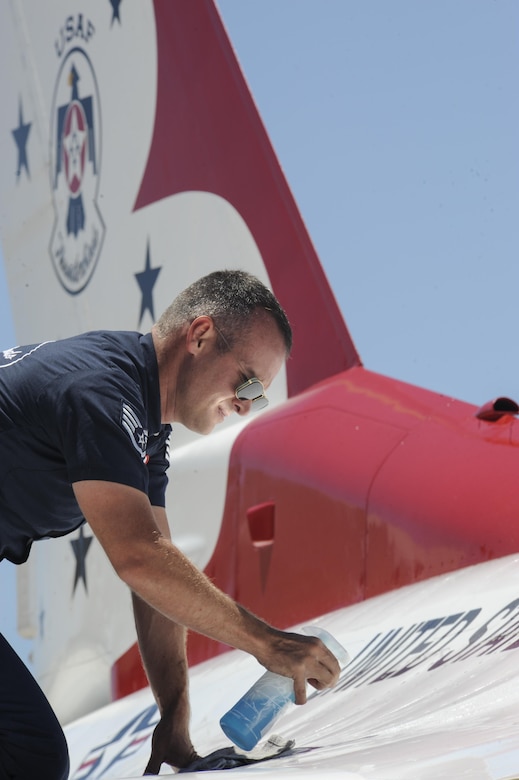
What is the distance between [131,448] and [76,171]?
3.44 m

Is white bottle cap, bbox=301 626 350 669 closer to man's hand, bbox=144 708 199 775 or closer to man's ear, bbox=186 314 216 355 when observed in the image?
man's hand, bbox=144 708 199 775

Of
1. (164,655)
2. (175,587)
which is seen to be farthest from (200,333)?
(164,655)

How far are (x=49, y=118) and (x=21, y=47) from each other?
44 cm

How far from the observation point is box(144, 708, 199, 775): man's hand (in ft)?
7.34

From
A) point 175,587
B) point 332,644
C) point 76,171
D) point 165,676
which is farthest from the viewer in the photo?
point 76,171

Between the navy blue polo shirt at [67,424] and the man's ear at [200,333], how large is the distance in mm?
69

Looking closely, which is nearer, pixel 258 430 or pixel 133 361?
pixel 133 361

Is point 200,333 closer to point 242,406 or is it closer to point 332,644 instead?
point 242,406

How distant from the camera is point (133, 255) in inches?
183

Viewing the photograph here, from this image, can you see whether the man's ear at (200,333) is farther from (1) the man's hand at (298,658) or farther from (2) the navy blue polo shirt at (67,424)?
(1) the man's hand at (298,658)

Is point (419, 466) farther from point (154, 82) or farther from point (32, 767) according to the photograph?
point (154, 82)

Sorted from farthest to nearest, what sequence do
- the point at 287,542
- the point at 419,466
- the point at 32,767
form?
the point at 287,542 → the point at 419,466 → the point at 32,767

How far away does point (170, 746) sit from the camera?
89.3 inches

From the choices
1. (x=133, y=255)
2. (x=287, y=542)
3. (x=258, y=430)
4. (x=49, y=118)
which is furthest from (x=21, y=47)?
(x=287, y=542)
